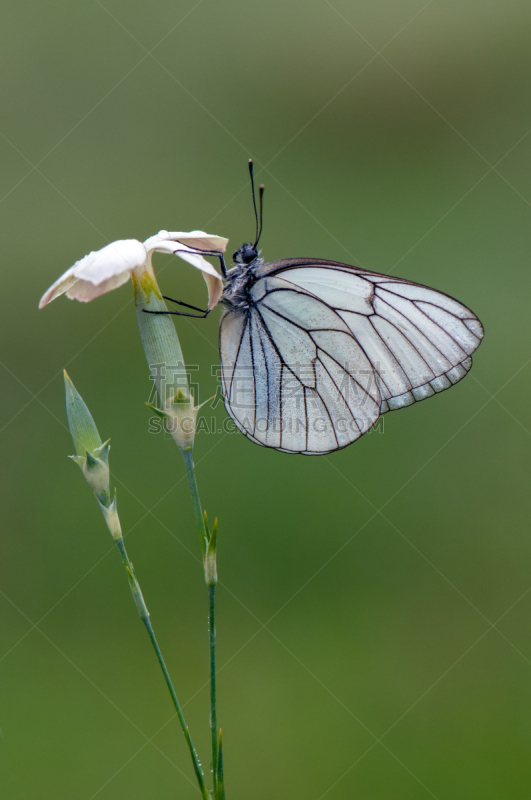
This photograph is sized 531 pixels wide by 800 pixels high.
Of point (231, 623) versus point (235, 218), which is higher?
point (235, 218)

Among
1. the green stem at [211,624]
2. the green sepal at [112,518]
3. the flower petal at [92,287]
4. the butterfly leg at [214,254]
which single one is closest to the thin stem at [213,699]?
the green stem at [211,624]

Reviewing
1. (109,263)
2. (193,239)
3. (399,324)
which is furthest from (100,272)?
(399,324)

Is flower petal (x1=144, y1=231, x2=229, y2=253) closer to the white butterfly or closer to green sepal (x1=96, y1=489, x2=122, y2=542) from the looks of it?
the white butterfly

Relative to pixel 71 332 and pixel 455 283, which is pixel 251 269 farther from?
pixel 455 283

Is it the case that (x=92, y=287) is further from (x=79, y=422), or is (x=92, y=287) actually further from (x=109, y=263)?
(x=79, y=422)

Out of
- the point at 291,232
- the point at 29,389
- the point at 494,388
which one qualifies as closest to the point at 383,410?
the point at 494,388

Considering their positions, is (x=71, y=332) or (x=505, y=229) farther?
(x=505, y=229)

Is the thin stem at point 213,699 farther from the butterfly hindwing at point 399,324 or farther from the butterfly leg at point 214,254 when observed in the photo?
the butterfly hindwing at point 399,324
